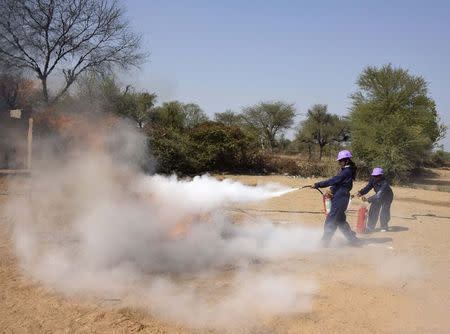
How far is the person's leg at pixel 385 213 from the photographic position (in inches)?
389

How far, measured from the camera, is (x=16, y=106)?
21297 mm

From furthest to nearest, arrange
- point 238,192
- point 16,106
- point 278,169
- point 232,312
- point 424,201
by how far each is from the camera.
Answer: point 278,169 < point 16,106 < point 424,201 < point 238,192 < point 232,312

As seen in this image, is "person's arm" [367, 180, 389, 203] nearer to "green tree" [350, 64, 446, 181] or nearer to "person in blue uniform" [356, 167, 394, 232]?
"person in blue uniform" [356, 167, 394, 232]

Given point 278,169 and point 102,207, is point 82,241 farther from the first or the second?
point 278,169

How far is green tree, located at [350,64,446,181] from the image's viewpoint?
24.2m

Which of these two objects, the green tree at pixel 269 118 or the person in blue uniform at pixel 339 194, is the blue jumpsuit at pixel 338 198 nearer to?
the person in blue uniform at pixel 339 194

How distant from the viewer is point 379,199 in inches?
386

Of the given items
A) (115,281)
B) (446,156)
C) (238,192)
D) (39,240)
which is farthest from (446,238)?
(446,156)

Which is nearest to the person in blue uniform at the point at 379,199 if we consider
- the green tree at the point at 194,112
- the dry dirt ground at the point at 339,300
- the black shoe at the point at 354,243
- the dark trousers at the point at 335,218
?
the dry dirt ground at the point at 339,300

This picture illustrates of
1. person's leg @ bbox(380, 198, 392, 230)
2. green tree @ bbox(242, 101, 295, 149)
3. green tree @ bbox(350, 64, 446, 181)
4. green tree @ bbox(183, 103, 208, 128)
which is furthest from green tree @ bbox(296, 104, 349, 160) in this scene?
person's leg @ bbox(380, 198, 392, 230)

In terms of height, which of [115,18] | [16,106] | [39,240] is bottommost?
[39,240]

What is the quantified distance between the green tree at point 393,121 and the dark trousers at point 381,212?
14815 mm

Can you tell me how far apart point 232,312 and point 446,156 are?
62266mm

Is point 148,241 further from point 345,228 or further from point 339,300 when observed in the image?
point 345,228
